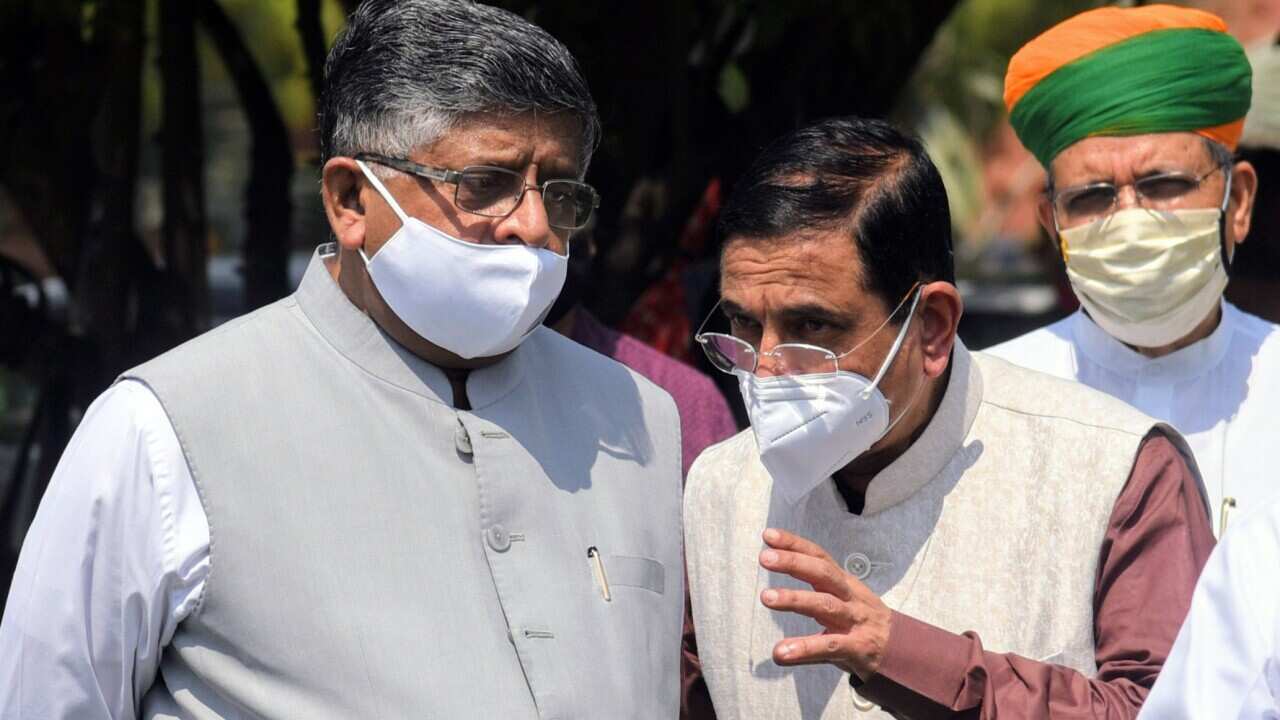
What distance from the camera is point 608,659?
269cm

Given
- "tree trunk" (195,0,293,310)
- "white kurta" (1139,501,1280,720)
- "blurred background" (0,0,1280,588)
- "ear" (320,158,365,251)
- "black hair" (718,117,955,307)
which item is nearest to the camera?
"white kurta" (1139,501,1280,720)

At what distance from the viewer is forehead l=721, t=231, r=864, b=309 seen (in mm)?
2969

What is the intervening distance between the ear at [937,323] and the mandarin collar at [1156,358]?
1005mm

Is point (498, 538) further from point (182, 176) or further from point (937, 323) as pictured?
point (182, 176)

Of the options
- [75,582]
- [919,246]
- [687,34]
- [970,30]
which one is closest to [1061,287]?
[687,34]

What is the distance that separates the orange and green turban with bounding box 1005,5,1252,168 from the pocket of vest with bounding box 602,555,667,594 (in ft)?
5.25

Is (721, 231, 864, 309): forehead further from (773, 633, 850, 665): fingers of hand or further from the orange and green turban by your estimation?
the orange and green turban

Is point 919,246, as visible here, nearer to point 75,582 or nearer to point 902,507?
point 902,507

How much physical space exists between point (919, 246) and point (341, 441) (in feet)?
3.50

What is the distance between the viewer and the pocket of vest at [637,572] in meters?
2.79

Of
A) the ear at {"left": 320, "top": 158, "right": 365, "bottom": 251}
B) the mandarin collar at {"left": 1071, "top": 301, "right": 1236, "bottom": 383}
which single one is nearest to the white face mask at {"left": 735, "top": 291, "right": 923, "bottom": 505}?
the ear at {"left": 320, "top": 158, "right": 365, "bottom": 251}

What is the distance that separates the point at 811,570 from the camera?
8.57 feet

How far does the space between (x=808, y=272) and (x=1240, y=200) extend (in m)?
1.41

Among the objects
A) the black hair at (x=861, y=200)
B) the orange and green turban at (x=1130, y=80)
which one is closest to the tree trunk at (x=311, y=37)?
the orange and green turban at (x=1130, y=80)
